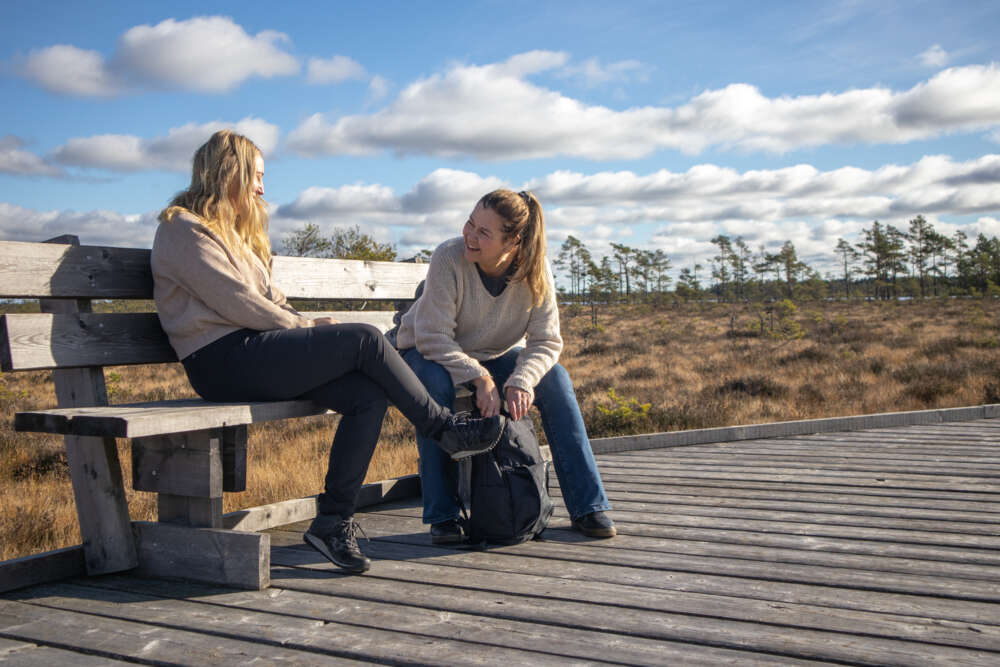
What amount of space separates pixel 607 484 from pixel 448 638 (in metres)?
2.00

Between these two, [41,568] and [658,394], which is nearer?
[41,568]

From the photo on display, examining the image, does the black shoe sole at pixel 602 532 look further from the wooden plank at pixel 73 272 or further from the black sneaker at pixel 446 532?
the wooden plank at pixel 73 272

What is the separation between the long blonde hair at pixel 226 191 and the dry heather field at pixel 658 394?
2.23 metres

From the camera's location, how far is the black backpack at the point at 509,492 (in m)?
2.78

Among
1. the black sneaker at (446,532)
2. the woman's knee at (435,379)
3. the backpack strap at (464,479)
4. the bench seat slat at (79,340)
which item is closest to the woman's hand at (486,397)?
the woman's knee at (435,379)

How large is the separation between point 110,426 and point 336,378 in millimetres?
717

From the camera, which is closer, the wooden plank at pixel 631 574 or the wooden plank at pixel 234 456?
the wooden plank at pixel 631 574

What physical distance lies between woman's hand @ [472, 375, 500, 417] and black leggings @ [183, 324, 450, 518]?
0.25 meters

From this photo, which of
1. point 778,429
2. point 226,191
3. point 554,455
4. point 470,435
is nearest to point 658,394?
point 778,429

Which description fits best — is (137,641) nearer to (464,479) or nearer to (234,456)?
(234,456)

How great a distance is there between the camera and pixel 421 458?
296 cm

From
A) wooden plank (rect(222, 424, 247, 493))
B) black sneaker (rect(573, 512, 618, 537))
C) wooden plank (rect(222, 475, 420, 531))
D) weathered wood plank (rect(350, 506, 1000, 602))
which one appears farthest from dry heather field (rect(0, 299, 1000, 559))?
weathered wood plank (rect(350, 506, 1000, 602))

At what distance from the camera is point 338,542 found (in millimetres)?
2473

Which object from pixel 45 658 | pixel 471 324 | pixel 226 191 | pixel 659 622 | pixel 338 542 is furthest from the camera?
pixel 471 324
